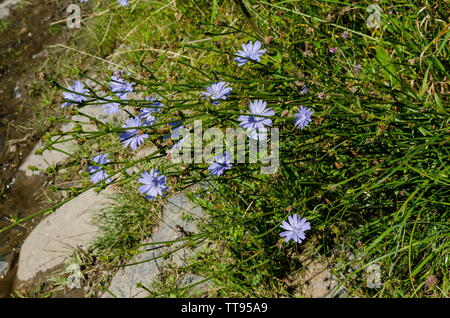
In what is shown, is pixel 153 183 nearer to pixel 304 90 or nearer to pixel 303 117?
pixel 303 117

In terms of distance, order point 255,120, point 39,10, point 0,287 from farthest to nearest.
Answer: point 39,10, point 0,287, point 255,120


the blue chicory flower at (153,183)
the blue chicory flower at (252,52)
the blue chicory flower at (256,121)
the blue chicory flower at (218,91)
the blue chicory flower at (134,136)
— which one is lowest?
the blue chicory flower at (153,183)

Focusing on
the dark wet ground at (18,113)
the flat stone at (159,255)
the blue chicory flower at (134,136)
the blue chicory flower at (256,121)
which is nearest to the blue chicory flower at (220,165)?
the blue chicory flower at (256,121)

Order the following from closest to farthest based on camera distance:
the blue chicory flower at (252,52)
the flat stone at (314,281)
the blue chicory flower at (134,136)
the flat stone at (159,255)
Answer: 1. the blue chicory flower at (134,136)
2. the blue chicory flower at (252,52)
3. the flat stone at (314,281)
4. the flat stone at (159,255)

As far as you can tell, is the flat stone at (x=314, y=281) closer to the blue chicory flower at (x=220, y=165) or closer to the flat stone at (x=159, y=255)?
the flat stone at (x=159, y=255)

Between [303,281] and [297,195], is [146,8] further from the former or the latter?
[303,281]

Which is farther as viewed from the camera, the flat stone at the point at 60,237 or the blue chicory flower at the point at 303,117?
the flat stone at the point at 60,237
